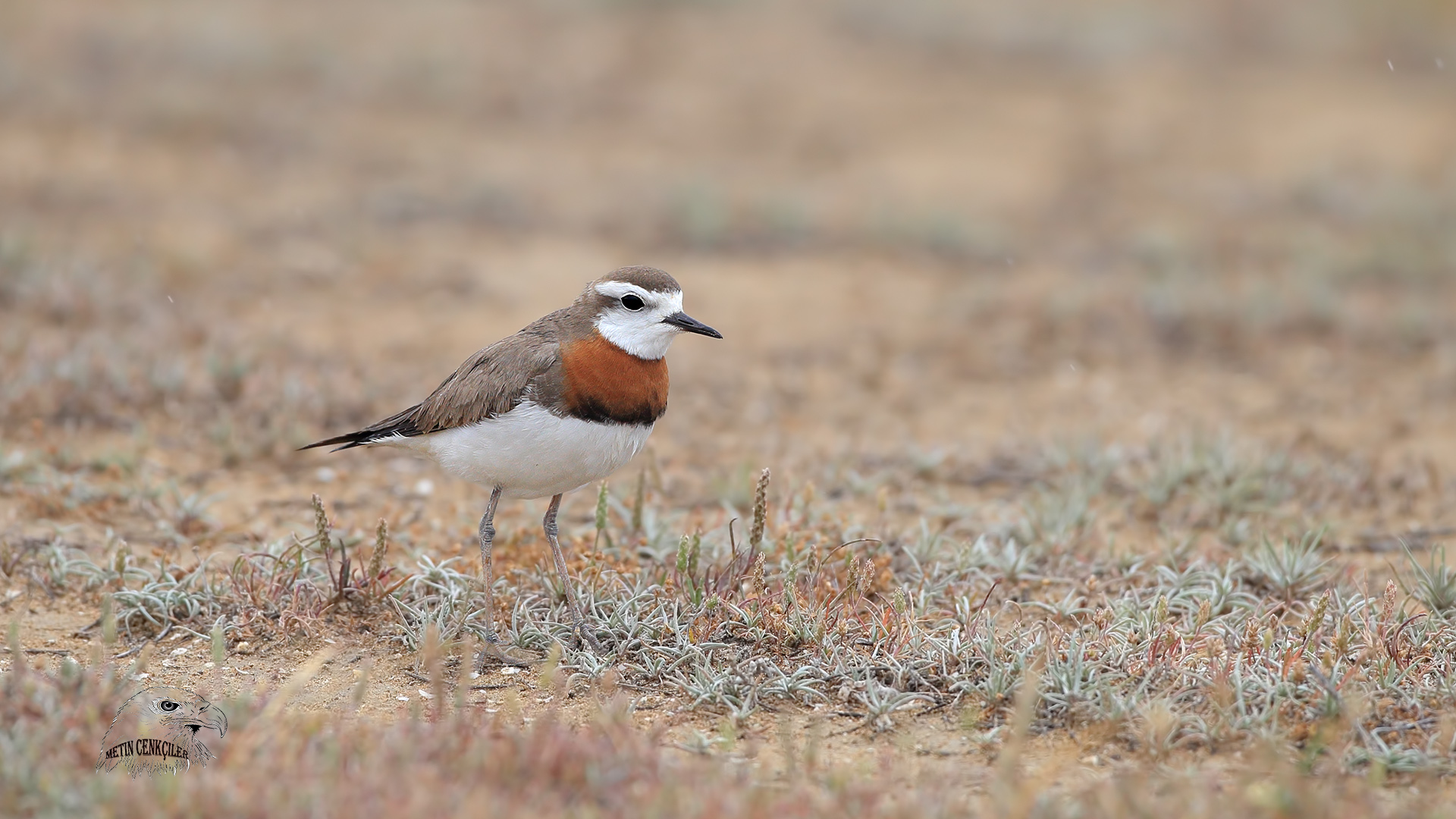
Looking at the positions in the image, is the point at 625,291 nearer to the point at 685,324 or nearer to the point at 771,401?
the point at 685,324

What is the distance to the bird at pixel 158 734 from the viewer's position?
421 centimetres

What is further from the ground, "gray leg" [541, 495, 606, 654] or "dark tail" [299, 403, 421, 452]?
"dark tail" [299, 403, 421, 452]

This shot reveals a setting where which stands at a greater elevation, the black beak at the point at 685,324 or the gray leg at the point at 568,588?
the black beak at the point at 685,324

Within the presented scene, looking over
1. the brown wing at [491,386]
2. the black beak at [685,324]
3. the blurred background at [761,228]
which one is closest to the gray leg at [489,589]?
the brown wing at [491,386]

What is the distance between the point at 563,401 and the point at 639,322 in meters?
0.43

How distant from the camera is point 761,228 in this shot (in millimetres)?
11344

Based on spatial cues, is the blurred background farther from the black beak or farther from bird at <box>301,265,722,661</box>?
the black beak

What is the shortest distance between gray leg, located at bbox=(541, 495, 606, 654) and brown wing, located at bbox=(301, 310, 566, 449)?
0.51m

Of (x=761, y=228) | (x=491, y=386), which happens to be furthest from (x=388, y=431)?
(x=761, y=228)

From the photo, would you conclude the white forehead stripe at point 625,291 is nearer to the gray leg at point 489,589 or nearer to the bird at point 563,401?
the bird at point 563,401

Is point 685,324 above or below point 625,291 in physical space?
below

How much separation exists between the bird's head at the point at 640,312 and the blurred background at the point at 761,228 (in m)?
1.74

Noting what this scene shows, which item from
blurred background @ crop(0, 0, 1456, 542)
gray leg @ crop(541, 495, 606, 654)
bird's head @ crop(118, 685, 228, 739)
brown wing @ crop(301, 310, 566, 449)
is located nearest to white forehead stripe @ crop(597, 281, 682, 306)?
brown wing @ crop(301, 310, 566, 449)

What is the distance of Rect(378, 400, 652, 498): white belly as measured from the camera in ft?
16.2
